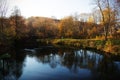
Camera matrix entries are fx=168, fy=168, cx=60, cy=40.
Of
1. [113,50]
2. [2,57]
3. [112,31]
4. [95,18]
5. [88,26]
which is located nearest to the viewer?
[2,57]

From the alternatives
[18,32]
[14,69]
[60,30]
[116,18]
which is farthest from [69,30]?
[14,69]

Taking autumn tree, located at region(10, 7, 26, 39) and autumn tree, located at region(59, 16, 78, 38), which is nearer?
autumn tree, located at region(10, 7, 26, 39)

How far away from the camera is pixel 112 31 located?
45031 mm

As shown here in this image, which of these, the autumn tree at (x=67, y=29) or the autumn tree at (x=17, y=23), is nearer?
the autumn tree at (x=17, y=23)

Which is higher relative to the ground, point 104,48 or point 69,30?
point 69,30

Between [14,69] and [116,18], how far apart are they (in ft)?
89.1

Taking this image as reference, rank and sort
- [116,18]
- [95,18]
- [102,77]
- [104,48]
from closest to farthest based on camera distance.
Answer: [102,77], [104,48], [116,18], [95,18]

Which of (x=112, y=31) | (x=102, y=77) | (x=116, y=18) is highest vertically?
(x=116, y=18)

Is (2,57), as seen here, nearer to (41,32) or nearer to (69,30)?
(69,30)

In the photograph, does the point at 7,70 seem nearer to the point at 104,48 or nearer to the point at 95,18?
the point at 104,48

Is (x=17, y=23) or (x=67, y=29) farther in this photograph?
(x=67, y=29)

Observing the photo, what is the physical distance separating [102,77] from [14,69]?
8.52 metres

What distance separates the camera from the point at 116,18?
36.7m

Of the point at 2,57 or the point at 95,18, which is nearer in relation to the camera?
the point at 2,57
